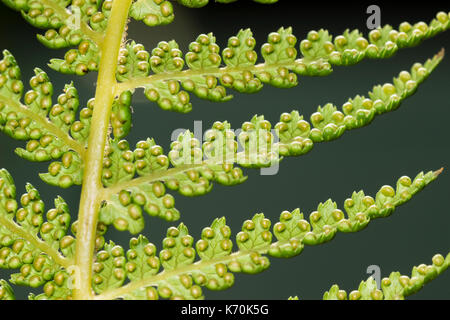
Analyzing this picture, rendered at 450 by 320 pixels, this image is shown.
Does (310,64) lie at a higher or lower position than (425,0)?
lower

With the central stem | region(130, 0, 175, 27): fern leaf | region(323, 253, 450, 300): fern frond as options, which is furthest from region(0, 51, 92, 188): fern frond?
region(323, 253, 450, 300): fern frond

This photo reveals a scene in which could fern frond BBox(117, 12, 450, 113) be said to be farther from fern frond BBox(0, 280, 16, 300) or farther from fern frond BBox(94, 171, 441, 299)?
fern frond BBox(0, 280, 16, 300)

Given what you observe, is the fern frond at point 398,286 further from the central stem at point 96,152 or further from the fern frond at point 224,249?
the central stem at point 96,152

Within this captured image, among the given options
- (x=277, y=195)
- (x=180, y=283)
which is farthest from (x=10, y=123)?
(x=277, y=195)

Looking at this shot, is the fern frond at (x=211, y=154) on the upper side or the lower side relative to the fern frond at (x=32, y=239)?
upper

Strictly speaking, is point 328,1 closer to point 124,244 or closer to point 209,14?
point 209,14

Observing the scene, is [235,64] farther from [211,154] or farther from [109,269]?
[109,269]

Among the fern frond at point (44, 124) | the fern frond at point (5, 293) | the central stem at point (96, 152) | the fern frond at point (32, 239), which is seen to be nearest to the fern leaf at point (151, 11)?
the central stem at point (96, 152)
